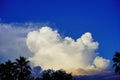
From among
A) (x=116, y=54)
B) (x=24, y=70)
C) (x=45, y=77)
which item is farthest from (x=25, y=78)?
(x=116, y=54)

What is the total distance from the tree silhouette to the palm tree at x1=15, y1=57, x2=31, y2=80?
1.46m

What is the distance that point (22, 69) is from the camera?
298 ft

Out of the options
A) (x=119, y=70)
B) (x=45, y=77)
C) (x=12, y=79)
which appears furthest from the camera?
(x=45, y=77)

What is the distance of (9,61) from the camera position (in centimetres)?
9075

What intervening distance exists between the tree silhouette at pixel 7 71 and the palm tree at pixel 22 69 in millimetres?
1460

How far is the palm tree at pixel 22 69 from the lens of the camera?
89.6 m

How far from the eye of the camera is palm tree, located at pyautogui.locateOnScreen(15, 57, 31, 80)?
8956 cm

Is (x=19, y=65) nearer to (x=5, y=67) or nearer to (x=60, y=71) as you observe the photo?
(x=5, y=67)

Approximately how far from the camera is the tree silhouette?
88688mm

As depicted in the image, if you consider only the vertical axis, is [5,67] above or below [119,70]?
above

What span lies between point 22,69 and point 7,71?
4.24m

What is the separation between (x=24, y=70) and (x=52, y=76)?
14.8 m

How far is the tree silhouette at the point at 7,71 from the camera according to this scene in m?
88.7

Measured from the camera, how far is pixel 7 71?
8975cm
